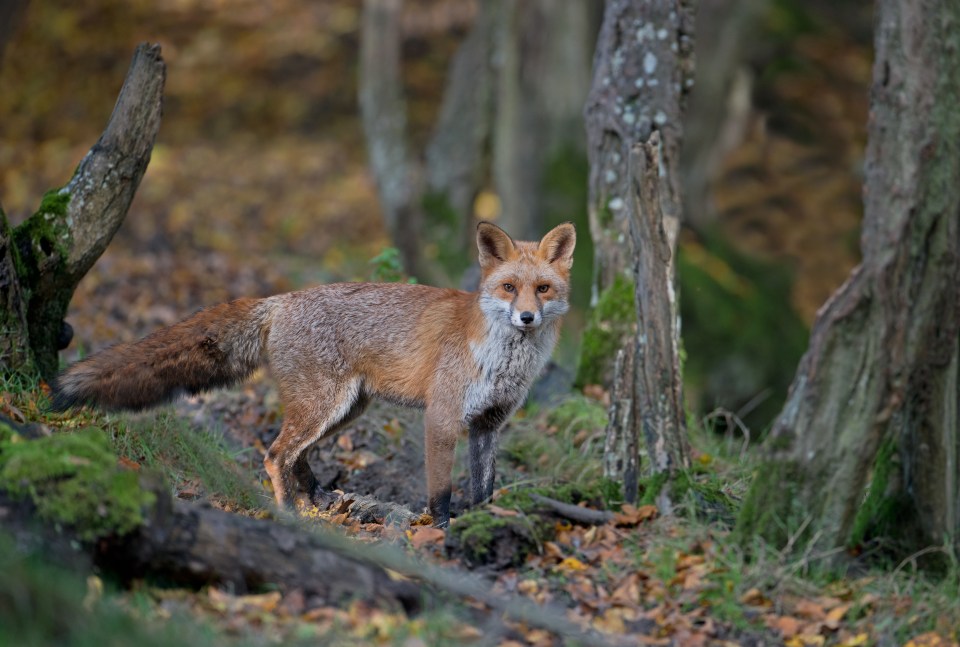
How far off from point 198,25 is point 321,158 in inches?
155

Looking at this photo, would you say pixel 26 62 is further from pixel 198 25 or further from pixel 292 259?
pixel 292 259

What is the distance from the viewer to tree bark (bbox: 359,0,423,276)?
15297mm

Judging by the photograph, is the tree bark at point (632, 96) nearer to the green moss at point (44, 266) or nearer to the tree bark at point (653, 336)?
the tree bark at point (653, 336)

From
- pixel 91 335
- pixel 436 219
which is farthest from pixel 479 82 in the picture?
pixel 91 335

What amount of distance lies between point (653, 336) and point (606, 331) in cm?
287

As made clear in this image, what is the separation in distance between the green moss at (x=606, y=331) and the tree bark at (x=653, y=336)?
7.96ft

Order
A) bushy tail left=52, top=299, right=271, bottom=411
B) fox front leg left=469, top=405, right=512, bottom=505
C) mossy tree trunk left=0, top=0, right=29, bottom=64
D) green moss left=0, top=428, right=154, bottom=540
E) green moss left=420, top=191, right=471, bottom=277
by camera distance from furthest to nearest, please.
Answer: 1. green moss left=420, top=191, right=471, bottom=277
2. mossy tree trunk left=0, top=0, right=29, bottom=64
3. fox front leg left=469, top=405, right=512, bottom=505
4. bushy tail left=52, top=299, right=271, bottom=411
5. green moss left=0, top=428, right=154, bottom=540

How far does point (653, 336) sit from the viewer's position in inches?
258

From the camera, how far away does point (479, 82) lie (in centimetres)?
1755

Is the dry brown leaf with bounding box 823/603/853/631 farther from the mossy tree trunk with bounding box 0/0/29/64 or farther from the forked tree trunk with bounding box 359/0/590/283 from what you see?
the mossy tree trunk with bounding box 0/0/29/64

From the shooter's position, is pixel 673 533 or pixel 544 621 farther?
pixel 673 533

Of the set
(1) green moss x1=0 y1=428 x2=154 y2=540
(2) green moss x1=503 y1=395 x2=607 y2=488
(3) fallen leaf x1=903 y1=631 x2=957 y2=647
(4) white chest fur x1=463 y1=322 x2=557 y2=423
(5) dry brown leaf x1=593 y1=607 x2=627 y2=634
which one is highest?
(4) white chest fur x1=463 y1=322 x2=557 y2=423

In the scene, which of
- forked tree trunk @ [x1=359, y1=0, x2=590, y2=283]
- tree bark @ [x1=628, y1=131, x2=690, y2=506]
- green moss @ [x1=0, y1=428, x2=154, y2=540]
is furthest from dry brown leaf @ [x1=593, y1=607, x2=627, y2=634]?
forked tree trunk @ [x1=359, y1=0, x2=590, y2=283]

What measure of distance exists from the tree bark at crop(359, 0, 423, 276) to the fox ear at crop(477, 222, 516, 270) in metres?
8.03
